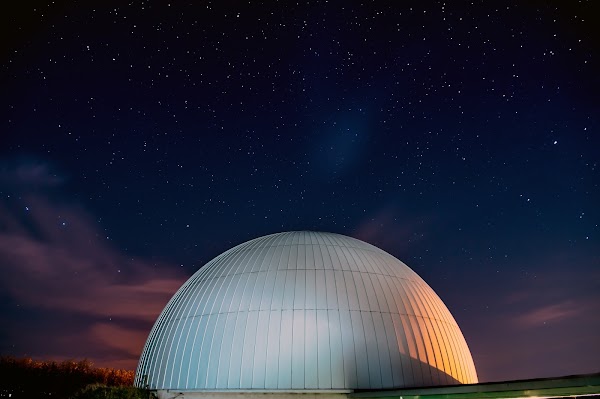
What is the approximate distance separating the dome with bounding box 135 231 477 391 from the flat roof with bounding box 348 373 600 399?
9.35 feet

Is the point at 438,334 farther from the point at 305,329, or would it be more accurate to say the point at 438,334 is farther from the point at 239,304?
the point at 239,304

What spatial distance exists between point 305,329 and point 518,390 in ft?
29.0

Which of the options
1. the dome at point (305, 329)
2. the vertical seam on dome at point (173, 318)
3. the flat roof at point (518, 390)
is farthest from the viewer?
the vertical seam on dome at point (173, 318)

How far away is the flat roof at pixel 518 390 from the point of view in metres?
11.2

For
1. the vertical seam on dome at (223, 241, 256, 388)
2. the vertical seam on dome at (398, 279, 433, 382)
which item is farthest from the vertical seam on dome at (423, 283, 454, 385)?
the vertical seam on dome at (223, 241, 256, 388)

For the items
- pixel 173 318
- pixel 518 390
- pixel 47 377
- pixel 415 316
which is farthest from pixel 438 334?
pixel 47 377

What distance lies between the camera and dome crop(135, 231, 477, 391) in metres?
19.3

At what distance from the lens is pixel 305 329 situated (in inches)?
782

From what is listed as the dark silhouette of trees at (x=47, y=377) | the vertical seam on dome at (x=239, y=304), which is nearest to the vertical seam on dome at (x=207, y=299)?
the vertical seam on dome at (x=239, y=304)

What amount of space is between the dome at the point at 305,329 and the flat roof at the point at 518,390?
112 inches

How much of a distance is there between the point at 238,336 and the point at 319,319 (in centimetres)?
336

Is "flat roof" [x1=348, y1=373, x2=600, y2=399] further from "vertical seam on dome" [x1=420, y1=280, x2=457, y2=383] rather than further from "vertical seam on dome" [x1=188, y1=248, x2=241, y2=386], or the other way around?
"vertical seam on dome" [x1=188, y1=248, x2=241, y2=386]

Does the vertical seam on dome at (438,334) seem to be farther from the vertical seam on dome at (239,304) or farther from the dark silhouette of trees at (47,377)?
the dark silhouette of trees at (47,377)

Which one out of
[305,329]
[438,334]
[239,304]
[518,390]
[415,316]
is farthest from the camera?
[438,334]
